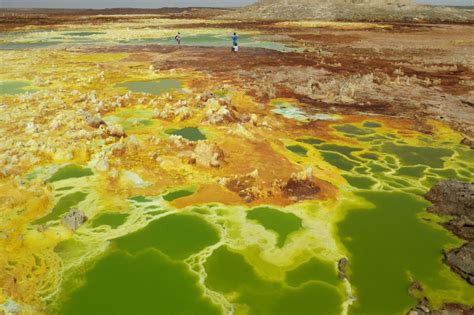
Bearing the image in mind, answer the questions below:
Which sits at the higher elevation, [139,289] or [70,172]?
[70,172]

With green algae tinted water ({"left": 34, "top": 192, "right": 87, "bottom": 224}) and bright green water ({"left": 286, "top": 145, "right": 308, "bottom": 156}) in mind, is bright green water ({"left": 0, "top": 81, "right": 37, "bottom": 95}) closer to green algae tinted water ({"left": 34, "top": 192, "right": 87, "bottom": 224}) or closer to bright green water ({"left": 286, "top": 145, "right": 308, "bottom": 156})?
green algae tinted water ({"left": 34, "top": 192, "right": 87, "bottom": 224})

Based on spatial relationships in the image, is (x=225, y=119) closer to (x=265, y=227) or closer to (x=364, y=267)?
(x=265, y=227)

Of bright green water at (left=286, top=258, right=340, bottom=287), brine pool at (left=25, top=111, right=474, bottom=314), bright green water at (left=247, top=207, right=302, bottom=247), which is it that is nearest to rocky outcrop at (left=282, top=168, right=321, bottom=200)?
brine pool at (left=25, top=111, right=474, bottom=314)

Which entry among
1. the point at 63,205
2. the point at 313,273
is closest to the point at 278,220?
the point at 313,273

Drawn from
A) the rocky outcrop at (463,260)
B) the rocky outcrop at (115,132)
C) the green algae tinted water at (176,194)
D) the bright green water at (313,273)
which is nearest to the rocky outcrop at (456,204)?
the rocky outcrop at (463,260)

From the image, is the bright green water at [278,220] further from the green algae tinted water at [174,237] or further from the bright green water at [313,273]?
the green algae tinted water at [174,237]

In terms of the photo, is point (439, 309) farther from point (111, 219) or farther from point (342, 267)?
point (111, 219)

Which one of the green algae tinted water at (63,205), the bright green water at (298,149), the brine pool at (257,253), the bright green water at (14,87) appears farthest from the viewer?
the bright green water at (14,87)
